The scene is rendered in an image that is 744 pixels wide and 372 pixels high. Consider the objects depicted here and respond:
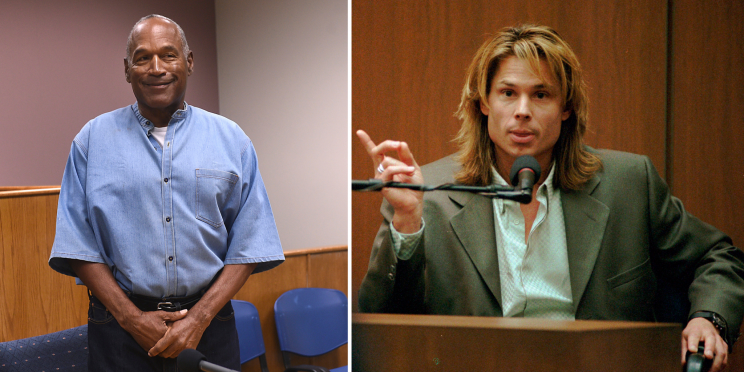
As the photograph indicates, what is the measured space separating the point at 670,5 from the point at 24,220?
198 centimetres

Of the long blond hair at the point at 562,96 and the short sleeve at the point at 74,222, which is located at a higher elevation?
the long blond hair at the point at 562,96

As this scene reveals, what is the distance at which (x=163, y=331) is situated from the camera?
1267 mm

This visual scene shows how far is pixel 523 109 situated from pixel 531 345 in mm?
413

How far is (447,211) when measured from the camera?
0.92 m

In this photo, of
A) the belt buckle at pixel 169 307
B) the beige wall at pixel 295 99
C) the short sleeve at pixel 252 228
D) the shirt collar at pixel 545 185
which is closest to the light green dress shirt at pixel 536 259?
the shirt collar at pixel 545 185

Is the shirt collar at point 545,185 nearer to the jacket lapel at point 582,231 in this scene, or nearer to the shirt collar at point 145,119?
the jacket lapel at point 582,231

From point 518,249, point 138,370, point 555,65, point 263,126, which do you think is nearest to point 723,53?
point 555,65

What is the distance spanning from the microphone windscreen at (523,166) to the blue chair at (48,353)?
1.29m

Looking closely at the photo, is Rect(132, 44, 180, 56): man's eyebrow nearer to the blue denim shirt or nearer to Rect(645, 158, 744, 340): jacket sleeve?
the blue denim shirt

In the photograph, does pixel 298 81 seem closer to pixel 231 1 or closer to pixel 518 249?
pixel 231 1

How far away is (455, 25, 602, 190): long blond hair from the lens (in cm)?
88

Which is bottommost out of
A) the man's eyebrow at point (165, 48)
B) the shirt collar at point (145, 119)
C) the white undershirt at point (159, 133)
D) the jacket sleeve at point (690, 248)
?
the jacket sleeve at point (690, 248)

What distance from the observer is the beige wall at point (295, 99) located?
3.06 meters

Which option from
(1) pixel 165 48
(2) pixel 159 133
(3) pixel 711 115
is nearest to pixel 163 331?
(2) pixel 159 133
